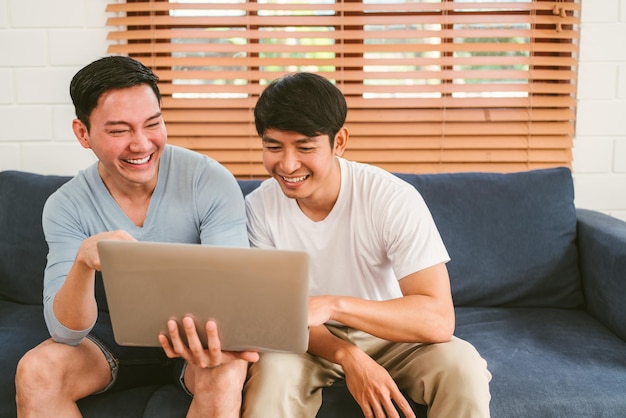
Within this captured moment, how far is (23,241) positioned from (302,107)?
1024 mm

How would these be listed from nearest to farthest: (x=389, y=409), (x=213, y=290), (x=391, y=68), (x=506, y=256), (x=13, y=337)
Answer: (x=213, y=290) < (x=389, y=409) < (x=13, y=337) < (x=506, y=256) < (x=391, y=68)

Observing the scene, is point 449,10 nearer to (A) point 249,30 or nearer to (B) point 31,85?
(A) point 249,30

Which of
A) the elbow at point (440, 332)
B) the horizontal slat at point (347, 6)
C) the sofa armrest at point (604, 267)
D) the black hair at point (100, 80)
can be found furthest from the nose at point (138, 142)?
the sofa armrest at point (604, 267)

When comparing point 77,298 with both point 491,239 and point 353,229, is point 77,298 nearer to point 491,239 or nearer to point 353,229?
point 353,229

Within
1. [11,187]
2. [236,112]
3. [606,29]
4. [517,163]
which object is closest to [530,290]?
[517,163]

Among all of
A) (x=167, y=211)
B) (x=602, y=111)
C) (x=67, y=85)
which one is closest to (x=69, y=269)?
(x=167, y=211)

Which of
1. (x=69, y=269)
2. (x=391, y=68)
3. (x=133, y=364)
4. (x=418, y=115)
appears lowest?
(x=133, y=364)

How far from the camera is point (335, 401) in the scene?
1.41m

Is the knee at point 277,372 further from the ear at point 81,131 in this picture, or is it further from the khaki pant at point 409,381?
the ear at point 81,131

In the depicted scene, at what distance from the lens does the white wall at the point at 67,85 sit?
219 centimetres

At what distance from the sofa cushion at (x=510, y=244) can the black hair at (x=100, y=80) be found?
92cm

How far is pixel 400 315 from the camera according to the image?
1.34 metres

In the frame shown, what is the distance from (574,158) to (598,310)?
2.07 ft

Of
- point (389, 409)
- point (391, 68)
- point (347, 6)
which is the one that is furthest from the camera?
point (391, 68)
